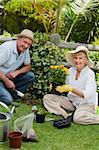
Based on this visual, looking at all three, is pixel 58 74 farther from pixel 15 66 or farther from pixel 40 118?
pixel 40 118

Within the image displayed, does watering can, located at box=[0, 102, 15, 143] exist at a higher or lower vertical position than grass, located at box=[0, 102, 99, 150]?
higher

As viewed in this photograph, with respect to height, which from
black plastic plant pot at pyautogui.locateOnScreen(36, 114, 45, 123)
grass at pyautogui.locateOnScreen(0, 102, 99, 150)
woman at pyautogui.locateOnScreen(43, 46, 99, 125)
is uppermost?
woman at pyautogui.locateOnScreen(43, 46, 99, 125)

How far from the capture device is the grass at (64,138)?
16.6ft

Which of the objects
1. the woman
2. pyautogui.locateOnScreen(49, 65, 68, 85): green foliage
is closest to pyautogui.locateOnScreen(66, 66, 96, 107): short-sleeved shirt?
the woman

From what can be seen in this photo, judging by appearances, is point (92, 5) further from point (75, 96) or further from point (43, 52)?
point (75, 96)

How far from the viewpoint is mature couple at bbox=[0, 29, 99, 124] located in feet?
19.3

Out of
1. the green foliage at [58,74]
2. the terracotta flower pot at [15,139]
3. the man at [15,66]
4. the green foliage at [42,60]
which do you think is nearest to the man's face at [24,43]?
the man at [15,66]

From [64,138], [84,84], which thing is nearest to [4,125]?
[64,138]

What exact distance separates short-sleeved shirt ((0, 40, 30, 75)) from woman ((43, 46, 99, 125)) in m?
0.65

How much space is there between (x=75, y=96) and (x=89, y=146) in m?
1.11

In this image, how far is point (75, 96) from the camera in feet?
20.1

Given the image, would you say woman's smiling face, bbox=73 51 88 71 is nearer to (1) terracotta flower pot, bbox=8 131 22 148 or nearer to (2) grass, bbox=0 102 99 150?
(2) grass, bbox=0 102 99 150

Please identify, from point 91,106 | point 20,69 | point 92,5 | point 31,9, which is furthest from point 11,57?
point 31,9

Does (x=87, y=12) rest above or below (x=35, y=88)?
above
